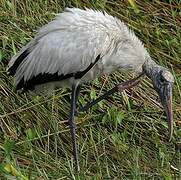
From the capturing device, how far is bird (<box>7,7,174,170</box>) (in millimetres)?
5203

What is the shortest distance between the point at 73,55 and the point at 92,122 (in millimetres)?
777

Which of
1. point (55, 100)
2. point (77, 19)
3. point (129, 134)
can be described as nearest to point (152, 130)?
point (129, 134)

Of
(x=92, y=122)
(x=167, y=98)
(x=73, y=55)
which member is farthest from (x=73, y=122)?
(x=167, y=98)

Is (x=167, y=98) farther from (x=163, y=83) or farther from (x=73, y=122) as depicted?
(x=73, y=122)

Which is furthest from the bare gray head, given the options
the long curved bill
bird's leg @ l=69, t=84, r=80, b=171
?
bird's leg @ l=69, t=84, r=80, b=171

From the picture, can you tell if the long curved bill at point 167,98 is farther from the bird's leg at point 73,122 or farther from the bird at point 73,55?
the bird's leg at point 73,122

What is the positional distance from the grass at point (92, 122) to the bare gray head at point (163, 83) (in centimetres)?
28

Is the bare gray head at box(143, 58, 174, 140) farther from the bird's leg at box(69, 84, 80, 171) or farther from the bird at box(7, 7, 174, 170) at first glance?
the bird's leg at box(69, 84, 80, 171)

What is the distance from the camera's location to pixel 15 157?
16.4ft

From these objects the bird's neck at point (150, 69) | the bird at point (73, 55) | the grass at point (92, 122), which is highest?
the bird at point (73, 55)

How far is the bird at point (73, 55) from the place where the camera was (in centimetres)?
520

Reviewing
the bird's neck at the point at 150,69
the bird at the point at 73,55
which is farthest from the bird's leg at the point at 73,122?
the bird's neck at the point at 150,69

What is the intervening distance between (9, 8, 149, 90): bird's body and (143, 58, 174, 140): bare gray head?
31 centimetres

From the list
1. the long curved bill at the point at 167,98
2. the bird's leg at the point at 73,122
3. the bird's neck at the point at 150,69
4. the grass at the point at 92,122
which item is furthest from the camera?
the bird's neck at the point at 150,69
